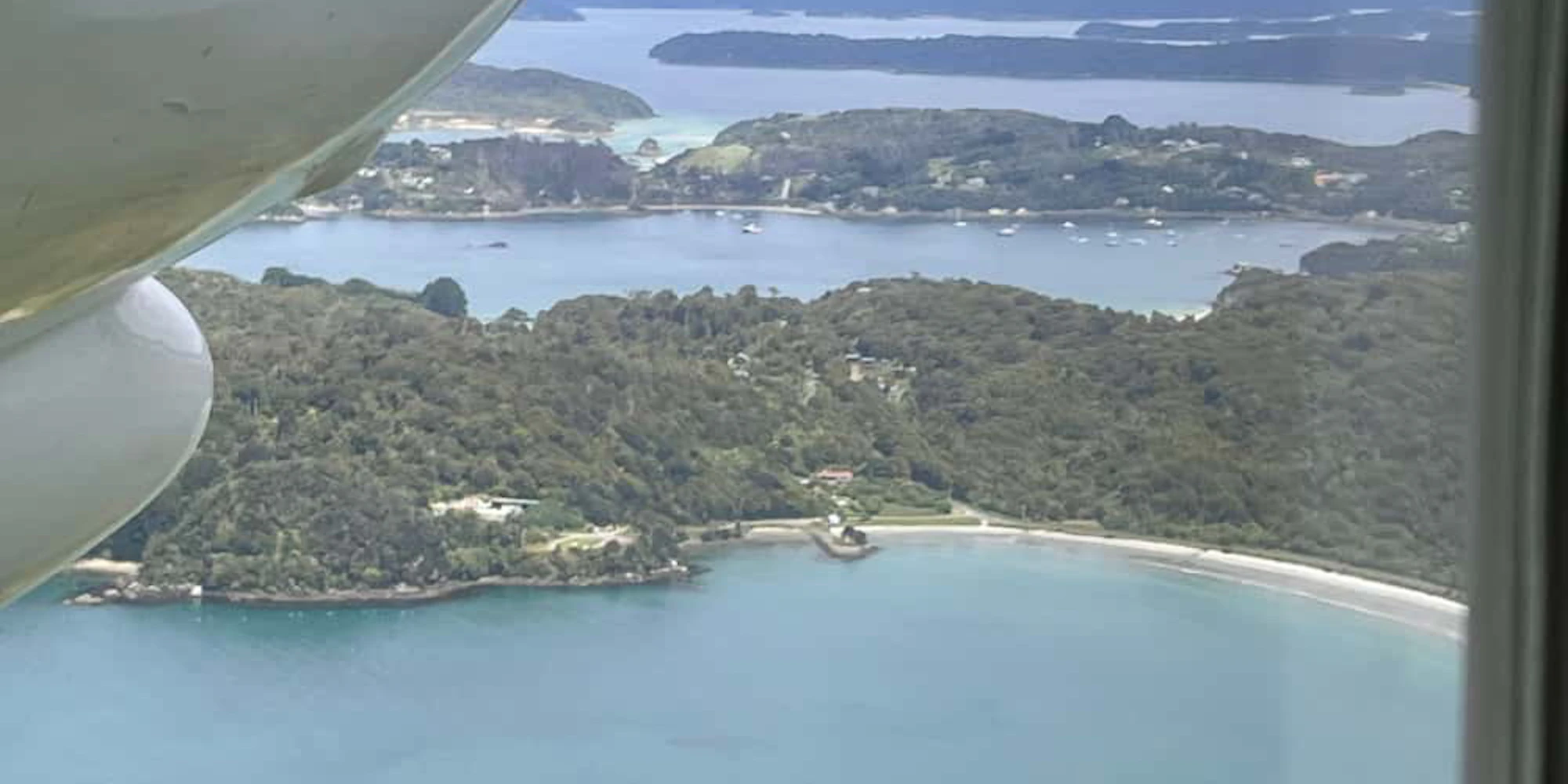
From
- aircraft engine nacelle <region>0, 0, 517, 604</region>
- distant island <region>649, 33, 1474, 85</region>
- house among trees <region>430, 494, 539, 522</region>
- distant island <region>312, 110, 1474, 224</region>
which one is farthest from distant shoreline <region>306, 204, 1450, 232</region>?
aircraft engine nacelle <region>0, 0, 517, 604</region>

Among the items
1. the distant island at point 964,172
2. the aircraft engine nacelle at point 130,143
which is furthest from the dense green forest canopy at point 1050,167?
the aircraft engine nacelle at point 130,143

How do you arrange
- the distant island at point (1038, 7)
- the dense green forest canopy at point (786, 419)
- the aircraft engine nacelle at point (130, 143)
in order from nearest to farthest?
the aircraft engine nacelle at point (130, 143), the dense green forest canopy at point (786, 419), the distant island at point (1038, 7)

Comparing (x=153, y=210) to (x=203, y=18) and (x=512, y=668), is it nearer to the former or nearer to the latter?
(x=203, y=18)

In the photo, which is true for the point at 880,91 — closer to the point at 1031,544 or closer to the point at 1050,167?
the point at 1050,167

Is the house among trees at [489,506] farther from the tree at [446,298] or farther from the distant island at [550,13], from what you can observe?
the distant island at [550,13]

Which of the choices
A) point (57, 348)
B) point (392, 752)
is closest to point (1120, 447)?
point (392, 752)
